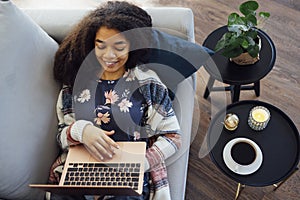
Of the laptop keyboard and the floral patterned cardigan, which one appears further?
the floral patterned cardigan

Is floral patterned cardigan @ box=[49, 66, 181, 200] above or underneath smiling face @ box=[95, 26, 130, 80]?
underneath

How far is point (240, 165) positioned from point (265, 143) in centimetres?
14

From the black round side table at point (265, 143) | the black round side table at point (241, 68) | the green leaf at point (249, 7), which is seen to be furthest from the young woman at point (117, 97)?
the green leaf at point (249, 7)

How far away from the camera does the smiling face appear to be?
1.14 metres

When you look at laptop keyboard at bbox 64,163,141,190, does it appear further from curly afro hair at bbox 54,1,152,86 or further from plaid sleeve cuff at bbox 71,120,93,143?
curly afro hair at bbox 54,1,152,86

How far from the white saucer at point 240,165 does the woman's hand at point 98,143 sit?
1.40ft

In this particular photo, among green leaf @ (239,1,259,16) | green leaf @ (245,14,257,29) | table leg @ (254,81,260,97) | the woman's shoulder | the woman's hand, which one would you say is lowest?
table leg @ (254,81,260,97)

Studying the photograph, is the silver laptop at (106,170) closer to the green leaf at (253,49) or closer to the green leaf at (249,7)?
the green leaf at (253,49)

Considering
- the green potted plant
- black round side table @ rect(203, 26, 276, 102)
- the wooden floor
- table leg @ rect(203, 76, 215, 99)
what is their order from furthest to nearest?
table leg @ rect(203, 76, 215, 99) → the wooden floor → black round side table @ rect(203, 26, 276, 102) → the green potted plant

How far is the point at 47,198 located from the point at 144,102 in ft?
1.50

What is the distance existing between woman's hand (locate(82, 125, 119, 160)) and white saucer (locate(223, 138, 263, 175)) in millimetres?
428

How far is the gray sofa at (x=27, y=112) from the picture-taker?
1.07 metres

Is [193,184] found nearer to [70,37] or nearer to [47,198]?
[47,198]

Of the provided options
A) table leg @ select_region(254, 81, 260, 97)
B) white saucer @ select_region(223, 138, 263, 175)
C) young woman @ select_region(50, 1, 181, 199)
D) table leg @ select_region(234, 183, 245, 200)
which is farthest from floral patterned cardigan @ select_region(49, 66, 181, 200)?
table leg @ select_region(254, 81, 260, 97)
